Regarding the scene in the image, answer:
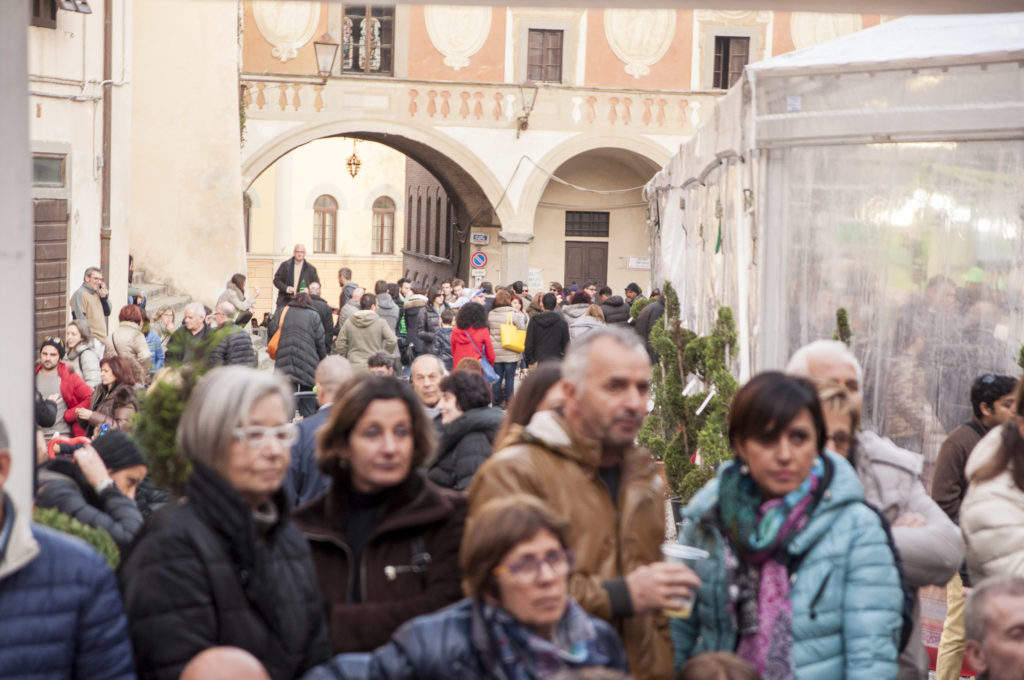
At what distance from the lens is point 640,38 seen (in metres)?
29.8

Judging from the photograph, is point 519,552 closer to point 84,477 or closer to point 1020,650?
point 1020,650

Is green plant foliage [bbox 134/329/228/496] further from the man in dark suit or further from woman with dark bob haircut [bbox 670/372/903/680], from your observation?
the man in dark suit

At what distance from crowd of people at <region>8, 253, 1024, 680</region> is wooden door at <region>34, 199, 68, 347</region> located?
37.0 feet

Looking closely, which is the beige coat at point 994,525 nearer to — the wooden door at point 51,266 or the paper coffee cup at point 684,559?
the paper coffee cup at point 684,559

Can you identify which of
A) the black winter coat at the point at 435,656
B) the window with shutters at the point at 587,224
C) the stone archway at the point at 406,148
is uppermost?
the stone archway at the point at 406,148

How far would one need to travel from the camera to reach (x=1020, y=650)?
337 centimetres

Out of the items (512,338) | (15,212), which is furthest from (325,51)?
(15,212)

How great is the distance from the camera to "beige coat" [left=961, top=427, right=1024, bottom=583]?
4.16m

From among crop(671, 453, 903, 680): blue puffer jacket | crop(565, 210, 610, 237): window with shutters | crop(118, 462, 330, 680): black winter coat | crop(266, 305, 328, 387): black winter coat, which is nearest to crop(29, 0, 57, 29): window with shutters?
crop(266, 305, 328, 387): black winter coat

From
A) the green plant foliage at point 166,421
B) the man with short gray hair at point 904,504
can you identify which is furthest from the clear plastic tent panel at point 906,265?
the green plant foliage at point 166,421

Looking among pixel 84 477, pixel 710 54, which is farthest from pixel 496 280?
pixel 84 477

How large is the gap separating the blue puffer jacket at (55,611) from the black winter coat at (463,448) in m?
2.55

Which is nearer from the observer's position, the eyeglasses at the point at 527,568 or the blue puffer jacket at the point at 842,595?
the eyeglasses at the point at 527,568

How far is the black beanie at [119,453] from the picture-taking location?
4664 mm
